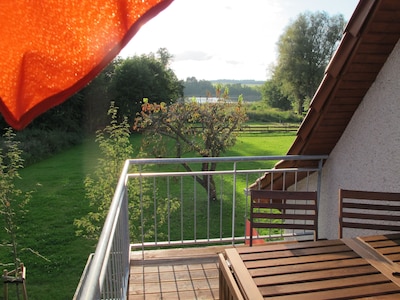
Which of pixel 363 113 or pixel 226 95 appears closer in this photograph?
pixel 363 113

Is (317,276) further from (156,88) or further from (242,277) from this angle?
(156,88)

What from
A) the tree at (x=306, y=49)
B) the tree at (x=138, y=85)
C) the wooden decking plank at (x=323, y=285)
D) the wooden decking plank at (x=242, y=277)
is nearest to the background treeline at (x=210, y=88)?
the tree at (x=138, y=85)

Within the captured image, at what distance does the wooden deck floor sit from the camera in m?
3.51

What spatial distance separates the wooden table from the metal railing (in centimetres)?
81

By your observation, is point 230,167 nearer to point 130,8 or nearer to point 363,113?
point 363,113

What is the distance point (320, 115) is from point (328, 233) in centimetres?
167

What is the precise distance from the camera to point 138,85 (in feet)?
77.3

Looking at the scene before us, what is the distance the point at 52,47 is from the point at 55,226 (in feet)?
40.5

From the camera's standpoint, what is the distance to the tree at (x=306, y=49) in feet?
102

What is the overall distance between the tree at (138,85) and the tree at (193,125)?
503 inches

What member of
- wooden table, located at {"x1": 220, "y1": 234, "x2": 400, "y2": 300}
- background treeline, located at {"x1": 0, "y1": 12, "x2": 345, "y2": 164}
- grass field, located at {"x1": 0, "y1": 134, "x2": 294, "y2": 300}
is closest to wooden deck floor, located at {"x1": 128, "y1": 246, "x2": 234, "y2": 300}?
wooden table, located at {"x1": 220, "y1": 234, "x2": 400, "y2": 300}

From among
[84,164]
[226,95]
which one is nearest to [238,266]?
[226,95]

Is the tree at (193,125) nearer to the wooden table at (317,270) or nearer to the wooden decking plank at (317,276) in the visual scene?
the wooden table at (317,270)

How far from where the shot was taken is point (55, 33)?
558 millimetres
